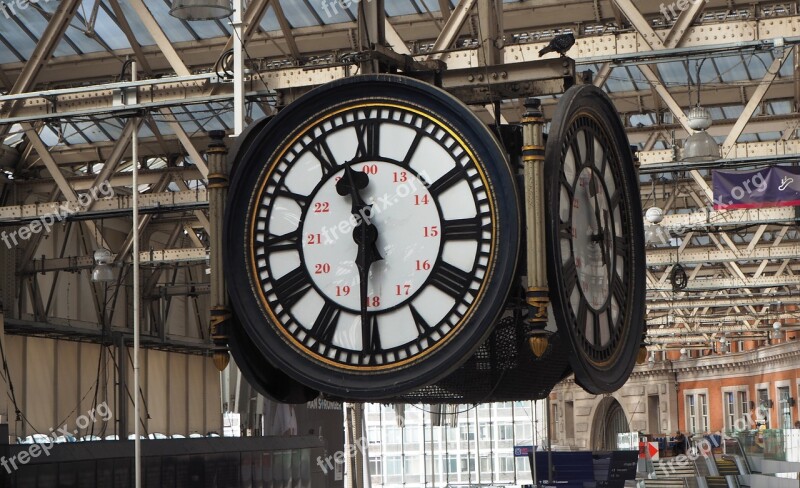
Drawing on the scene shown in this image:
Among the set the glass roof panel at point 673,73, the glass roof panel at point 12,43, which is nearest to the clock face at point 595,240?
the glass roof panel at point 12,43

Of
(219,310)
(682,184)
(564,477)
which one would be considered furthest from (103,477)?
(219,310)

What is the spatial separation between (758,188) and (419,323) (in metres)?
23.7

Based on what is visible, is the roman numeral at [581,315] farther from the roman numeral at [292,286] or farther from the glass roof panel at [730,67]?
the glass roof panel at [730,67]

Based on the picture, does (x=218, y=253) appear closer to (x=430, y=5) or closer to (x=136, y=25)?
(x=430, y=5)

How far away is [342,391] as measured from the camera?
307 centimetres

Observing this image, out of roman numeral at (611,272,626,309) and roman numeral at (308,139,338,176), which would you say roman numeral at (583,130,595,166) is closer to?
roman numeral at (611,272,626,309)

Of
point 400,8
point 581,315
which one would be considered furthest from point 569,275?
point 400,8

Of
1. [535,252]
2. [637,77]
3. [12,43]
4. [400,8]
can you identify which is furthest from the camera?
[637,77]

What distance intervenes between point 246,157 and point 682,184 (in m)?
37.3

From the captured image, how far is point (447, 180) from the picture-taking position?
3.09 meters

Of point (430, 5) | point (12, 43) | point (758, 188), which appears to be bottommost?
point (758, 188)
